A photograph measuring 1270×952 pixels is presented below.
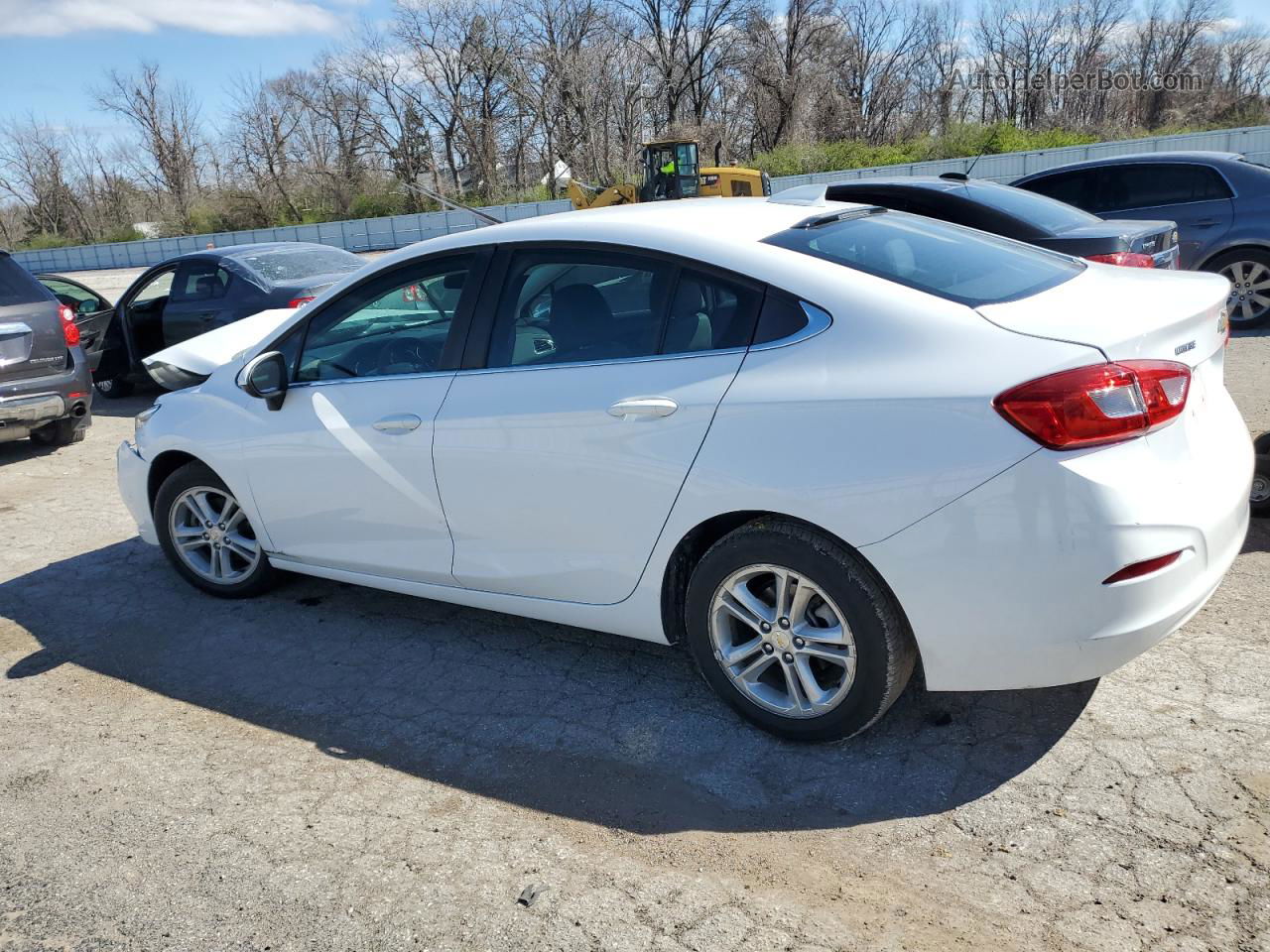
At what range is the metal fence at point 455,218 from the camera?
26984mm

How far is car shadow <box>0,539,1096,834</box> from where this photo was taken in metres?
3.14

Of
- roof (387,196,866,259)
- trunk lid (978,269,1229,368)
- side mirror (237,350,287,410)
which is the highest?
roof (387,196,866,259)

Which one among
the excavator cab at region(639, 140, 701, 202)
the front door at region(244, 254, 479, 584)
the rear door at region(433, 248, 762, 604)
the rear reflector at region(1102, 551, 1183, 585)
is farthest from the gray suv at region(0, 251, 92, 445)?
the excavator cab at region(639, 140, 701, 202)

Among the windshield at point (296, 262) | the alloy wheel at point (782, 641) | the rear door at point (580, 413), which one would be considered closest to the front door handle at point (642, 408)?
the rear door at point (580, 413)

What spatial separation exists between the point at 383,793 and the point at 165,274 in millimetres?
9148

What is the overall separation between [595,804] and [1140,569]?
66.2 inches

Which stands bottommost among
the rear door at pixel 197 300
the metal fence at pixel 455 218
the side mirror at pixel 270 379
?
the metal fence at pixel 455 218

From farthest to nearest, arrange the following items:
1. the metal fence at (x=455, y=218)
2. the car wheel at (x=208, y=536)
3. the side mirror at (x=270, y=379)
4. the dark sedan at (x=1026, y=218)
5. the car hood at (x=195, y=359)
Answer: the metal fence at (x=455, y=218), the dark sedan at (x=1026, y=218), the car hood at (x=195, y=359), the car wheel at (x=208, y=536), the side mirror at (x=270, y=379)

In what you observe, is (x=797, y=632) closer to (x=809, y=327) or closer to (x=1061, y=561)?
(x=1061, y=561)

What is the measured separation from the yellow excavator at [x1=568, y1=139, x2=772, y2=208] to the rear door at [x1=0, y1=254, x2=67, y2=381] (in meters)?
15.0

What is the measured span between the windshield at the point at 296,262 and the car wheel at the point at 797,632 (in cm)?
756

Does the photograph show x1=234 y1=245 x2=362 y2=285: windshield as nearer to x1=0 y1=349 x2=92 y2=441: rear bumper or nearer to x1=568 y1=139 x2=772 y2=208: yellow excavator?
x1=0 y1=349 x2=92 y2=441: rear bumper

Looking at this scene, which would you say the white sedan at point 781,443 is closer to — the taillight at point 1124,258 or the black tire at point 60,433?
the taillight at point 1124,258

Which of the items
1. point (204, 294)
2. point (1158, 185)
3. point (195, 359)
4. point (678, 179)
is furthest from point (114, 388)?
point (678, 179)
